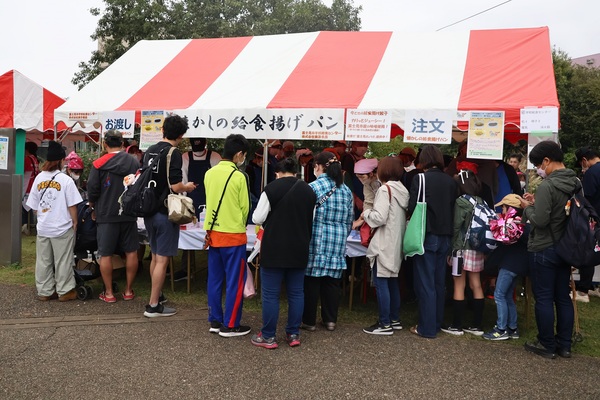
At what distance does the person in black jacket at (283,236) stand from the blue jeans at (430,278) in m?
1.07

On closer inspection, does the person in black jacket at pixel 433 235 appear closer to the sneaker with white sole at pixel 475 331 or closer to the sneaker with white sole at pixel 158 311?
the sneaker with white sole at pixel 475 331

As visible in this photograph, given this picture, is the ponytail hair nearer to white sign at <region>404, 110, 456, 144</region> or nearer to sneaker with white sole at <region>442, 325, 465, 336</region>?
white sign at <region>404, 110, 456, 144</region>

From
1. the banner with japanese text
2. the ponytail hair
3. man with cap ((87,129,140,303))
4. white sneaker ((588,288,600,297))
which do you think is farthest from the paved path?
white sneaker ((588,288,600,297))

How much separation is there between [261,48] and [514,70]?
3303mm

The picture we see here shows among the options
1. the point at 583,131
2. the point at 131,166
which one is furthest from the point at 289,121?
the point at 583,131

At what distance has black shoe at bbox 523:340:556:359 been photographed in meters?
3.99

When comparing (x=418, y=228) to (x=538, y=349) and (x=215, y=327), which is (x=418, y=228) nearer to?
(x=538, y=349)

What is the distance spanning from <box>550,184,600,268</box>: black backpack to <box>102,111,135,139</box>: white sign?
472cm

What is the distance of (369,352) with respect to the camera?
404cm

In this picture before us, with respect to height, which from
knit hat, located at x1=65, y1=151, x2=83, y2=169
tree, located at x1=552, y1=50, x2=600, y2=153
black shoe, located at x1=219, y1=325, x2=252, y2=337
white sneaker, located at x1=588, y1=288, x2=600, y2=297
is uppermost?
tree, located at x1=552, y1=50, x2=600, y2=153

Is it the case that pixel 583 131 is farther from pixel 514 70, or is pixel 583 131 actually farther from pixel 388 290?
pixel 388 290

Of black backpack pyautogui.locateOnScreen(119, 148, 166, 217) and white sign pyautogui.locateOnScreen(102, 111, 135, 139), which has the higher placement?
white sign pyautogui.locateOnScreen(102, 111, 135, 139)

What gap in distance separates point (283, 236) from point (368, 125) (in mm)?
1750

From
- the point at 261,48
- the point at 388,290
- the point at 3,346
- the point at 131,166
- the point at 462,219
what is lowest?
the point at 3,346
